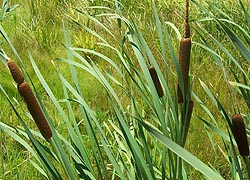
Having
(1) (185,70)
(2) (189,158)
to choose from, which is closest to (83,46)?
(1) (185,70)

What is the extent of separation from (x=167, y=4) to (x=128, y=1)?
13.6 inches

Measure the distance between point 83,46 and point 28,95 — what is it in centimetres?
287

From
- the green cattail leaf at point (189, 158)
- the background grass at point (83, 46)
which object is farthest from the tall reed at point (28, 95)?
the background grass at point (83, 46)

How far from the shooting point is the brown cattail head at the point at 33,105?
754mm

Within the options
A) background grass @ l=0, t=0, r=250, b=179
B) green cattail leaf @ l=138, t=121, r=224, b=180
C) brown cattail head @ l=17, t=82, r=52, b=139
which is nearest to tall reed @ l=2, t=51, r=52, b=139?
brown cattail head @ l=17, t=82, r=52, b=139

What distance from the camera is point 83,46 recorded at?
361cm

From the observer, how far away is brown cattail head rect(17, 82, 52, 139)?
75cm

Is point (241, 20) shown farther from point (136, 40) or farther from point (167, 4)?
point (136, 40)

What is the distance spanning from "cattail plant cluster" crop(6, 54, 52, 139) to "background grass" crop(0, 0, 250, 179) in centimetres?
130

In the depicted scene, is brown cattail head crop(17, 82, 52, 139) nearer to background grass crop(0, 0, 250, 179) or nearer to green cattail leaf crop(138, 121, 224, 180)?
green cattail leaf crop(138, 121, 224, 180)

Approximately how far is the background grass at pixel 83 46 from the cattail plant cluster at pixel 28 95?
4.25 feet

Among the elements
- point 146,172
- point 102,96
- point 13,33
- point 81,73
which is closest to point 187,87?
point 146,172

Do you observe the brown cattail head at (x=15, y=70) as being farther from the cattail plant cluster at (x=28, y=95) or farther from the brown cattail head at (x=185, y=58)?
the brown cattail head at (x=185, y=58)

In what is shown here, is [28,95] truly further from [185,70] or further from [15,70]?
[185,70]
